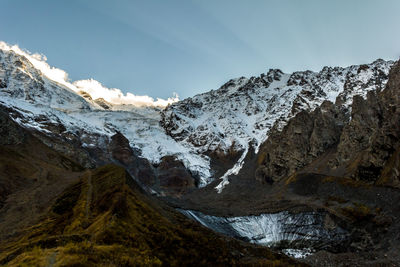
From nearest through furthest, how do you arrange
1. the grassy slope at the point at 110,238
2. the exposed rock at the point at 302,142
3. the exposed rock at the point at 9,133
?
1. the grassy slope at the point at 110,238
2. the exposed rock at the point at 9,133
3. the exposed rock at the point at 302,142

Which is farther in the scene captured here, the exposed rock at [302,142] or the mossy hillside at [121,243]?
the exposed rock at [302,142]

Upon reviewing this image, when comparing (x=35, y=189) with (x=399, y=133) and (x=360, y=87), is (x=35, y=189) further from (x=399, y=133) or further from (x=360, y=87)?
(x=360, y=87)

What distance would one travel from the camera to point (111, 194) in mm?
44562

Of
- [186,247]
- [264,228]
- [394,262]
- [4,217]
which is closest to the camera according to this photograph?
[186,247]

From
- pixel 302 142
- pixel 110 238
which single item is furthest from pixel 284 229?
pixel 302 142

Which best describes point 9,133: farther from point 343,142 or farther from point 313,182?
point 343,142

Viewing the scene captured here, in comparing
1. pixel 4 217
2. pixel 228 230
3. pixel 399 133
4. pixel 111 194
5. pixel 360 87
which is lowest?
pixel 4 217

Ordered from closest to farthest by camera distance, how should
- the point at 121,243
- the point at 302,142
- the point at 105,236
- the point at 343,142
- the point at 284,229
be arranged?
the point at 121,243 → the point at 105,236 → the point at 284,229 → the point at 343,142 → the point at 302,142

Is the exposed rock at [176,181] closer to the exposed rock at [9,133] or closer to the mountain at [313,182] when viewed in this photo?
the mountain at [313,182]

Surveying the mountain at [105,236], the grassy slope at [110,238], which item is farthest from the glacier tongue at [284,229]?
the mountain at [105,236]

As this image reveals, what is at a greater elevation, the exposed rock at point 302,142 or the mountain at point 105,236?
the exposed rock at point 302,142

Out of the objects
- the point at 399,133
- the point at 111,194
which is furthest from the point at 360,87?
the point at 111,194

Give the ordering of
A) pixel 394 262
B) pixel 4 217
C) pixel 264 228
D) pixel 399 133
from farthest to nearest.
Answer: pixel 399 133, pixel 264 228, pixel 4 217, pixel 394 262

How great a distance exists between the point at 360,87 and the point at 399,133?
124977 millimetres
